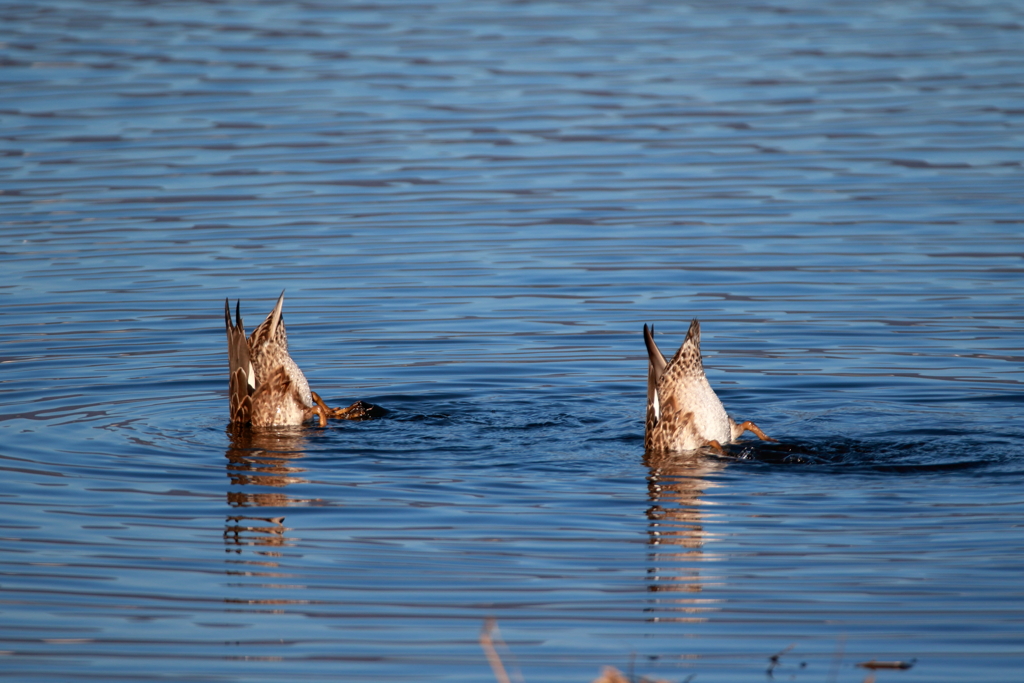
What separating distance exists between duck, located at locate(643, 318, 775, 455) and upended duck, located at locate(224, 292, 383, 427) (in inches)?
72.2

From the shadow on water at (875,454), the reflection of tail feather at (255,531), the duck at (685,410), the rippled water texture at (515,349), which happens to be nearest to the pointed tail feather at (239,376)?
the rippled water texture at (515,349)

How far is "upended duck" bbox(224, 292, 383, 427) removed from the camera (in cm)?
870

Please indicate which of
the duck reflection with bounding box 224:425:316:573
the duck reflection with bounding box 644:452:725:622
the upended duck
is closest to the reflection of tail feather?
the duck reflection with bounding box 224:425:316:573

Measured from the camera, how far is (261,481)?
7488 millimetres

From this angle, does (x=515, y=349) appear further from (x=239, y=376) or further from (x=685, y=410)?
(x=685, y=410)

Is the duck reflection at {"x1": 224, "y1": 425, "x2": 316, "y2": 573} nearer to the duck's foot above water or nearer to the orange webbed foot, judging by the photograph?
the duck's foot above water

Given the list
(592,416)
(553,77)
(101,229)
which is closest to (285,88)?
(553,77)

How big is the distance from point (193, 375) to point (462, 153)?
6965 mm

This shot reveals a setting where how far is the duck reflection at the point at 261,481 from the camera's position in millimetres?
6461

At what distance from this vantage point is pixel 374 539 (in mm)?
6438

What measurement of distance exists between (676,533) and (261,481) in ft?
7.81

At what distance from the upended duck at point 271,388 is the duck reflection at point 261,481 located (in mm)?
112

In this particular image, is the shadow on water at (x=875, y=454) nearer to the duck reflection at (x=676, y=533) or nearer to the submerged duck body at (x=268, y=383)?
the duck reflection at (x=676, y=533)

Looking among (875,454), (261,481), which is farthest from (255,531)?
(875,454)
